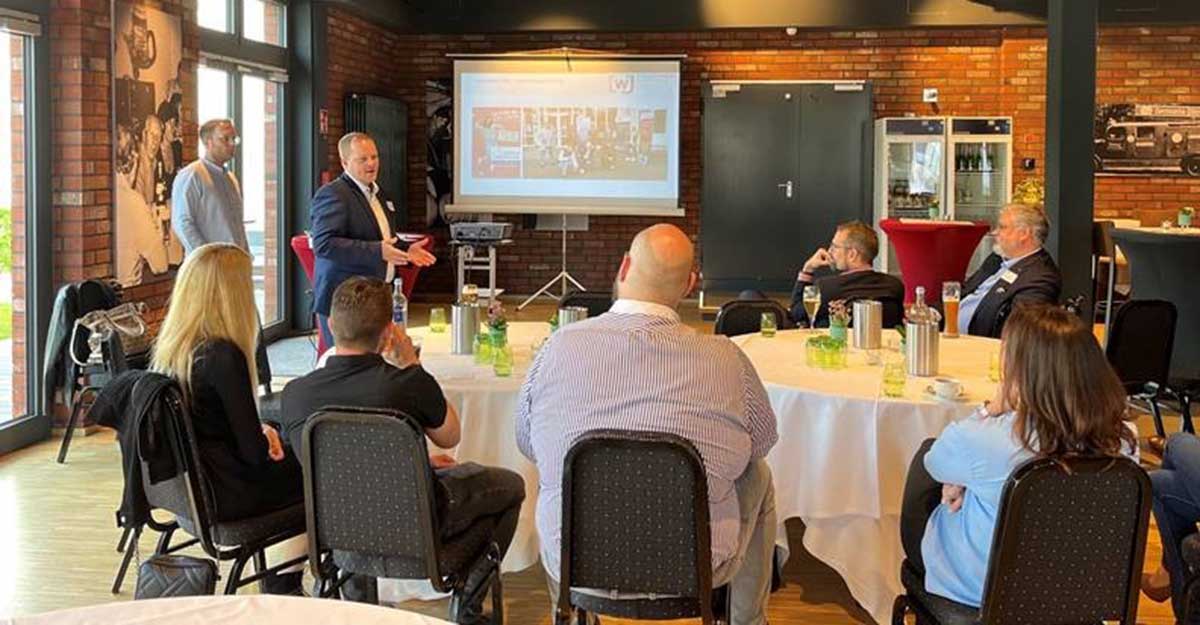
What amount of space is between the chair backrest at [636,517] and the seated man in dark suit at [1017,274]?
9.50 ft

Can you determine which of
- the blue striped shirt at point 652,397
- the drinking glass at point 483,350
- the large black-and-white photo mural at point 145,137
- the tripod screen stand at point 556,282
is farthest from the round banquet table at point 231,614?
the tripod screen stand at point 556,282

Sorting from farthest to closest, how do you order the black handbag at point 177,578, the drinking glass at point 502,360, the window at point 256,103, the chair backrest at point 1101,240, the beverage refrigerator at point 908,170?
the beverage refrigerator at point 908,170 → the chair backrest at point 1101,240 → the window at point 256,103 → the drinking glass at point 502,360 → the black handbag at point 177,578

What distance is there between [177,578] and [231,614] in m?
0.24

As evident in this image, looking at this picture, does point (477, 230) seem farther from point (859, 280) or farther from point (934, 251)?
point (859, 280)

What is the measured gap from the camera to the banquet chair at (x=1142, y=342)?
5465mm

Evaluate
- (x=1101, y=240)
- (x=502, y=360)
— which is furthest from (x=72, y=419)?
(x=1101, y=240)

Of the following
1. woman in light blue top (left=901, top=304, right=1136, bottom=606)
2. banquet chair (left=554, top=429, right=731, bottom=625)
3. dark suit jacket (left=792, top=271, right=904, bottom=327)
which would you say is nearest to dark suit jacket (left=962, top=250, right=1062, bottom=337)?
dark suit jacket (left=792, top=271, right=904, bottom=327)

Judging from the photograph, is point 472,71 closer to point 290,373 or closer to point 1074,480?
point 290,373

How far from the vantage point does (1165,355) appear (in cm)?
559

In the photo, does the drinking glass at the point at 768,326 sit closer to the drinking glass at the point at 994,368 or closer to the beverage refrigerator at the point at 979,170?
the drinking glass at the point at 994,368

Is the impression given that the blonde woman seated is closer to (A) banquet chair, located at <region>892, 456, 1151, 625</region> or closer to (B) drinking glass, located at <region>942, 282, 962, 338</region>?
(A) banquet chair, located at <region>892, 456, 1151, 625</region>

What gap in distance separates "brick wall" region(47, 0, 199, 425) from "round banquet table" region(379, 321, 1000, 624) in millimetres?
3268

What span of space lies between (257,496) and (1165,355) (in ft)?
13.4

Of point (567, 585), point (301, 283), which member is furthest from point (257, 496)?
point (301, 283)
